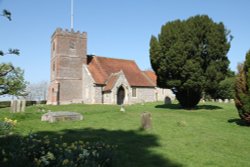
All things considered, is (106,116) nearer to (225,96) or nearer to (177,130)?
(177,130)

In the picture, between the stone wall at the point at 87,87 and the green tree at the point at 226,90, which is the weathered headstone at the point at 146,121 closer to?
the stone wall at the point at 87,87

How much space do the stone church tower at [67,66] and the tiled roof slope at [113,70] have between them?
205 cm

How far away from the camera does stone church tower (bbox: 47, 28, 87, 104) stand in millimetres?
42219

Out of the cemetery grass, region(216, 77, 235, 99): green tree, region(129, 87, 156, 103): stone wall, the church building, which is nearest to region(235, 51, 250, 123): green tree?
the cemetery grass

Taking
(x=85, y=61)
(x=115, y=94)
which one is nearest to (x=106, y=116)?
(x=115, y=94)

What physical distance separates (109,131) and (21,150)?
7.64 metres

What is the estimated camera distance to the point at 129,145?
411 inches

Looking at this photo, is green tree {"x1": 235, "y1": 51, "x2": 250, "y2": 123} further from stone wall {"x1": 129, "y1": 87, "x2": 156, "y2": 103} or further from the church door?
stone wall {"x1": 129, "y1": 87, "x2": 156, "y2": 103}

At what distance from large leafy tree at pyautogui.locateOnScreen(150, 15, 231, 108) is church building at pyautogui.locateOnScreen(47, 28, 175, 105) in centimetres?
1321

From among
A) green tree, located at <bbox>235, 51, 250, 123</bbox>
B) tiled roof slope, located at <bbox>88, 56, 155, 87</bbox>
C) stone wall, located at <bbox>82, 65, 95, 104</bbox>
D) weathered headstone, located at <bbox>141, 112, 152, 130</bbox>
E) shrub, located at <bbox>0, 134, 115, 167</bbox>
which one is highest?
tiled roof slope, located at <bbox>88, 56, 155, 87</bbox>

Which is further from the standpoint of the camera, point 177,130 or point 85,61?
point 85,61

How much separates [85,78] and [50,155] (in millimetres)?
37493

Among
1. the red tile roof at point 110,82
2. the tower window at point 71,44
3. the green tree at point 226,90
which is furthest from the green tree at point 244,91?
the green tree at point 226,90

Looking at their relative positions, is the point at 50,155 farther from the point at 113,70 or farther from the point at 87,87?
the point at 113,70
